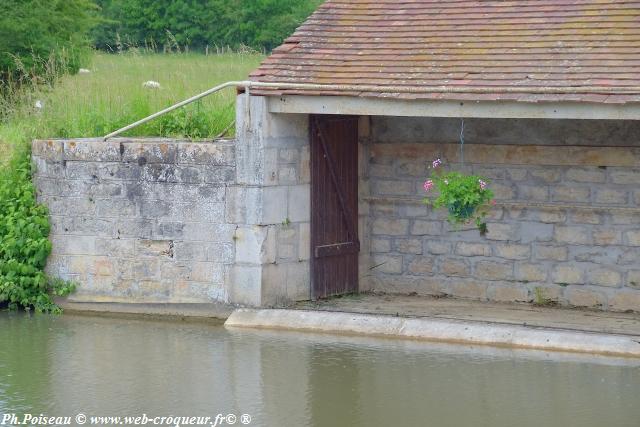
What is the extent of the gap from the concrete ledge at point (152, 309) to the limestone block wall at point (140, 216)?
0.07 metres

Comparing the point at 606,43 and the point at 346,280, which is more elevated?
the point at 606,43

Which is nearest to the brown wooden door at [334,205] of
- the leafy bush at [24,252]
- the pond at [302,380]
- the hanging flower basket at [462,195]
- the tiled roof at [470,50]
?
the tiled roof at [470,50]

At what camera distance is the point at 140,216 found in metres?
13.3

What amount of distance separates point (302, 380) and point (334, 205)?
3.50m

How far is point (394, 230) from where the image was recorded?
1419 cm

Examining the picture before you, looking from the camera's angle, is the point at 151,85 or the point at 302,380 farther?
the point at 151,85

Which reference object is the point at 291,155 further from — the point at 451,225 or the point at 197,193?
the point at 451,225

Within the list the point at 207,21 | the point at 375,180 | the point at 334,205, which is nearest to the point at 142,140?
the point at 334,205

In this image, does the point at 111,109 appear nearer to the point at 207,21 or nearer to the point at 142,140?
the point at 142,140

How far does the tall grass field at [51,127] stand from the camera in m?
13.7

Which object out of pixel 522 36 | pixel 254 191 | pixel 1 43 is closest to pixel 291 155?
pixel 254 191

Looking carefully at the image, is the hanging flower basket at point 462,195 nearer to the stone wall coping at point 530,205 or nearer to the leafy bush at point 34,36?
the stone wall coping at point 530,205

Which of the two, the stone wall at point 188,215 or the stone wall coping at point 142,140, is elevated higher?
the stone wall coping at point 142,140

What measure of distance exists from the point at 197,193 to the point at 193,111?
5.96 feet
